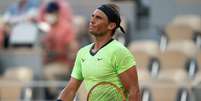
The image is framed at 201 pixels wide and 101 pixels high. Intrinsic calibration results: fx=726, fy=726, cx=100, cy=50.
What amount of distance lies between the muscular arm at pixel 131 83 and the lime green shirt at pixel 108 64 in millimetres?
32

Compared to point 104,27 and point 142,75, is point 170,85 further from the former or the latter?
point 104,27

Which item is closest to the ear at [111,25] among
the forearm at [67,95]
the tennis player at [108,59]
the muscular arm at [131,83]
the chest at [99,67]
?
the tennis player at [108,59]

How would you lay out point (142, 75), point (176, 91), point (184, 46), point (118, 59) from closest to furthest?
point (118, 59), point (176, 91), point (142, 75), point (184, 46)

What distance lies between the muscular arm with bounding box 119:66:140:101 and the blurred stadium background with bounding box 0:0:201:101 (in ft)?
11.3

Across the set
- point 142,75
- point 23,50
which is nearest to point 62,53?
point 23,50

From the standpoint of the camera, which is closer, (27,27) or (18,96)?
(18,96)

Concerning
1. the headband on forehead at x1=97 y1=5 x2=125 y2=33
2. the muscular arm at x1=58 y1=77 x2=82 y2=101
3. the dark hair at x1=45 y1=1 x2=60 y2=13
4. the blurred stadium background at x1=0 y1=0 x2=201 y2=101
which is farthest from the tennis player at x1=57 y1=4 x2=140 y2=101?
the dark hair at x1=45 y1=1 x2=60 y2=13

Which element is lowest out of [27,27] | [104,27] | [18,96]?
[18,96]

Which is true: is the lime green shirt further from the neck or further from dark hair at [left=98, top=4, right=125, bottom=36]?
dark hair at [left=98, top=4, right=125, bottom=36]

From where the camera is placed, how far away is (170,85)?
8703 millimetres

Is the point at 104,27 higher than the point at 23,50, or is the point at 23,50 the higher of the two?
the point at 104,27

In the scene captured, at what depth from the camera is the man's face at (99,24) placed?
4934 mm

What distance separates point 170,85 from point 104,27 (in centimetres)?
389

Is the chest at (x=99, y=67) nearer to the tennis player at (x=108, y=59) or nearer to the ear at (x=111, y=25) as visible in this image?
the tennis player at (x=108, y=59)
